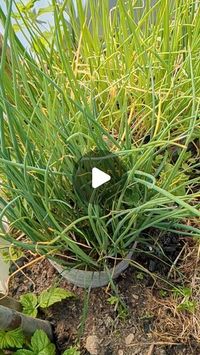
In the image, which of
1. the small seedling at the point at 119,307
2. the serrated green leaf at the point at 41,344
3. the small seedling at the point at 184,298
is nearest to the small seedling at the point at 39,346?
the serrated green leaf at the point at 41,344

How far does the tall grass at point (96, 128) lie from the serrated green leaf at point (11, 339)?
149mm

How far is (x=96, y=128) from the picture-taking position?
0.83 meters

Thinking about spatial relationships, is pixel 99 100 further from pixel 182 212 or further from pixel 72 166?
pixel 182 212

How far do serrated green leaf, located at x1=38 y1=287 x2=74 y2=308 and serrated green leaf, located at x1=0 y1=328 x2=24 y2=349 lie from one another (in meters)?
0.08

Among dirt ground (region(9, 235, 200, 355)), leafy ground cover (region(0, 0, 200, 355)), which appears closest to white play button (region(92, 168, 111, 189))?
leafy ground cover (region(0, 0, 200, 355))

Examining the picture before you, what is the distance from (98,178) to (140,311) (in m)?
0.30

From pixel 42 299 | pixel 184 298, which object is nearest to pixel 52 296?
pixel 42 299

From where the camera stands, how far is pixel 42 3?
125cm

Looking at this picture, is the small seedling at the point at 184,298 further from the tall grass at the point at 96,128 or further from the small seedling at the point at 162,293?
the tall grass at the point at 96,128

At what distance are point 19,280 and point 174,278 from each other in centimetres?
31

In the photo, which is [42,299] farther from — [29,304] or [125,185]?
[125,185]

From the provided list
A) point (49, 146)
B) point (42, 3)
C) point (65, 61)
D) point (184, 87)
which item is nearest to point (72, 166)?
point (49, 146)

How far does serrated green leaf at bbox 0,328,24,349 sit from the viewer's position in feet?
2.93

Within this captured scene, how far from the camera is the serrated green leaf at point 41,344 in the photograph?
36.2 inches
